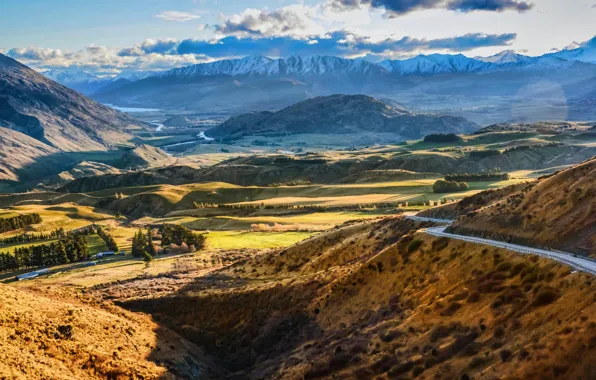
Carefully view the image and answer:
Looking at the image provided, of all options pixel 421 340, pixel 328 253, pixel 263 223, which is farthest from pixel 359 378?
pixel 263 223

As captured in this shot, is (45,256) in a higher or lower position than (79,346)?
lower

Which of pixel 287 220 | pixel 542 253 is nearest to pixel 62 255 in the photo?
pixel 287 220

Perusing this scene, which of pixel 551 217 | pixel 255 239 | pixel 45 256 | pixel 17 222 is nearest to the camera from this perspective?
pixel 551 217

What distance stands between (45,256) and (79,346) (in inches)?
2854

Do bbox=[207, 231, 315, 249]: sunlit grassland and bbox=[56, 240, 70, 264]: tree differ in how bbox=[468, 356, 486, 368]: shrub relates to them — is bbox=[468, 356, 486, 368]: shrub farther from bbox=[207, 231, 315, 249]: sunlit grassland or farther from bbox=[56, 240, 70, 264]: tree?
bbox=[56, 240, 70, 264]: tree

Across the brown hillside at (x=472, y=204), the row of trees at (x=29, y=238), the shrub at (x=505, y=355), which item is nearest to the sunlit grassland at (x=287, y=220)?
the row of trees at (x=29, y=238)

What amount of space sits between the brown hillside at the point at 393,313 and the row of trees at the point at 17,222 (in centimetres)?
9726

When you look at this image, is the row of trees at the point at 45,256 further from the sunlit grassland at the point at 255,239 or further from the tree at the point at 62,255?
the sunlit grassland at the point at 255,239

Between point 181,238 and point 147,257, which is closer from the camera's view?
point 147,257

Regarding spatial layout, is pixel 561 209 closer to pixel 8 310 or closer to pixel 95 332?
pixel 95 332

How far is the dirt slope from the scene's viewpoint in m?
35.6

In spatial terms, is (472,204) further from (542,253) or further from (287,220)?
(287,220)

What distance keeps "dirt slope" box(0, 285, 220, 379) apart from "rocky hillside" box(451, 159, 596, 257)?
30.7 m

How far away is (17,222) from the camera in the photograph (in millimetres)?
154875
